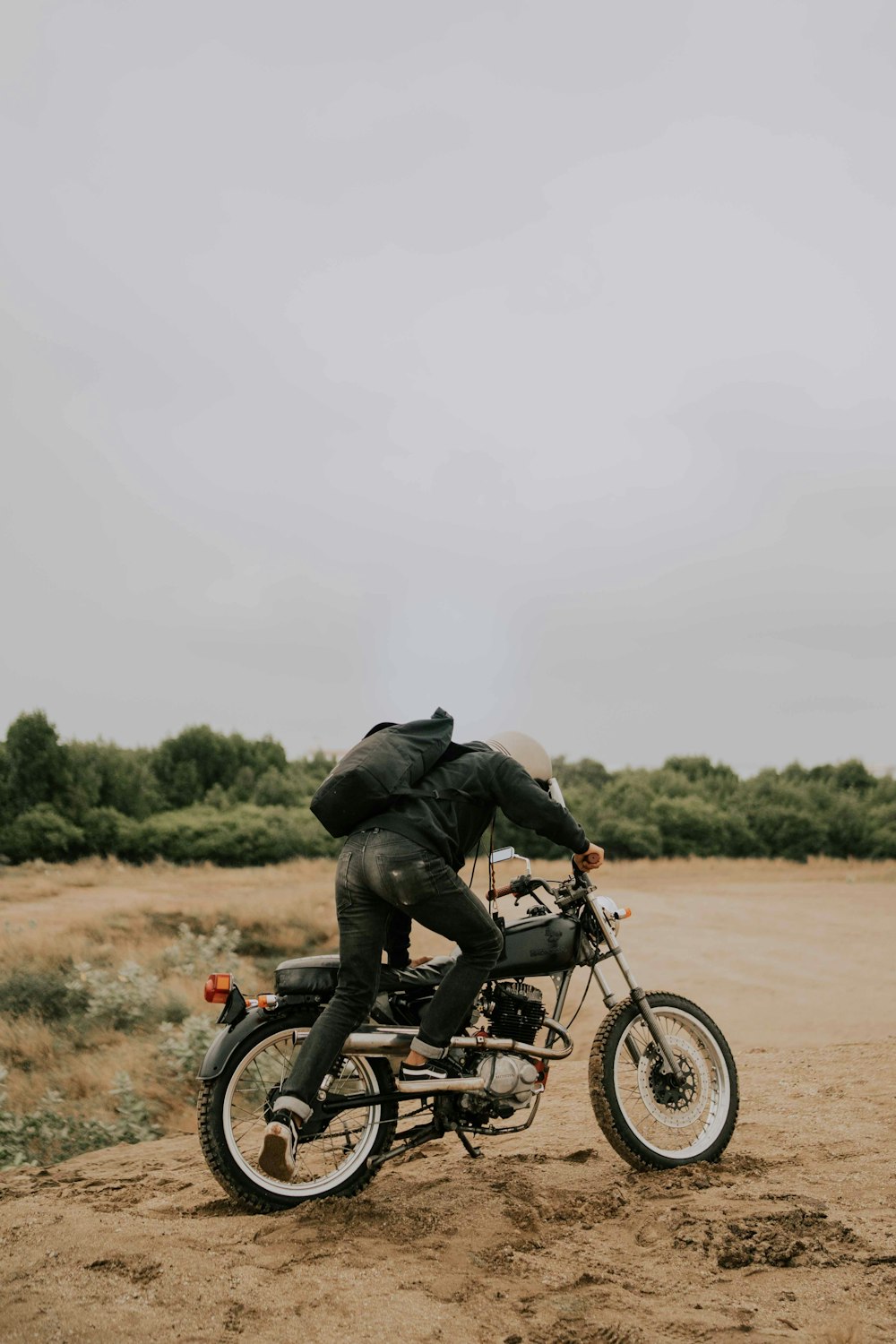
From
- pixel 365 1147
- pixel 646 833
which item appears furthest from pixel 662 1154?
pixel 646 833

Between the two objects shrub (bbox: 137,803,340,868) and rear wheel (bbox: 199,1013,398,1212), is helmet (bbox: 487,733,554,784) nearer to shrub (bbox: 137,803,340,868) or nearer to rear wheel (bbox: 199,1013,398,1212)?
rear wheel (bbox: 199,1013,398,1212)

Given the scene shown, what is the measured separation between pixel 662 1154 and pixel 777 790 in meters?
37.6

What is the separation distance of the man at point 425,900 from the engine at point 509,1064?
0.17 meters

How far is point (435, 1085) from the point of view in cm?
509

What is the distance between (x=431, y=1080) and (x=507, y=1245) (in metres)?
0.77

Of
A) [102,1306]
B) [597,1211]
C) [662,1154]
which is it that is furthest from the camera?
[662,1154]

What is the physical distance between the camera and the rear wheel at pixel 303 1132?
4.86 metres

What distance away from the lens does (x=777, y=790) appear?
136ft

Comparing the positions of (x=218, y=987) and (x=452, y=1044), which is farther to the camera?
(x=452, y=1044)

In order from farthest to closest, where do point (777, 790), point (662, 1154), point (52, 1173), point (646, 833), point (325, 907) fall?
1. point (777, 790)
2. point (646, 833)
3. point (325, 907)
4. point (52, 1173)
5. point (662, 1154)

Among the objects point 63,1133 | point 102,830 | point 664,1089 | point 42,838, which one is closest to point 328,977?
point 664,1089

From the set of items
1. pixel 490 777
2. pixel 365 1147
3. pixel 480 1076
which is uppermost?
pixel 490 777

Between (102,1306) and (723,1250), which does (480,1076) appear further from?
(102,1306)

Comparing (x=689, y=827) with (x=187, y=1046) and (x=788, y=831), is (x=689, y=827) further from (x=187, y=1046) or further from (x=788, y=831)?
(x=187, y=1046)
